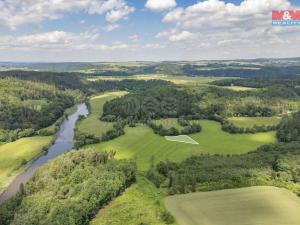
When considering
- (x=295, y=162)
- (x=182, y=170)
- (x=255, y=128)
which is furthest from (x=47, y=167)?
(x=255, y=128)

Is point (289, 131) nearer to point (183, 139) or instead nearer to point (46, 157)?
point (183, 139)

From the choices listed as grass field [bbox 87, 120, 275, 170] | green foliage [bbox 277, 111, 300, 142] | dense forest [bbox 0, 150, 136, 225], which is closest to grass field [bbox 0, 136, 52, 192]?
dense forest [bbox 0, 150, 136, 225]

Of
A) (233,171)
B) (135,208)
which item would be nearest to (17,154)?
(135,208)

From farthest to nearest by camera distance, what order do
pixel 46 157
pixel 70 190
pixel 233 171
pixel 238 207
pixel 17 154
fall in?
pixel 17 154, pixel 46 157, pixel 233 171, pixel 70 190, pixel 238 207

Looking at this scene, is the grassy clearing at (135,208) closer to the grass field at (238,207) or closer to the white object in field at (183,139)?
the grass field at (238,207)

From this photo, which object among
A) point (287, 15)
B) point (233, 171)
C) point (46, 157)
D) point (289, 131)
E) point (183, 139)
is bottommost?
point (46, 157)

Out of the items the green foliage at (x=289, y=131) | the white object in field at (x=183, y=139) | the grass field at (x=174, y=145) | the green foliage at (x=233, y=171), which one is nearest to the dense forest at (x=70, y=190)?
the green foliage at (x=233, y=171)

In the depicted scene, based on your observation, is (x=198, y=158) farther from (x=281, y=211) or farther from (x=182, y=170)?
(x=281, y=211)
